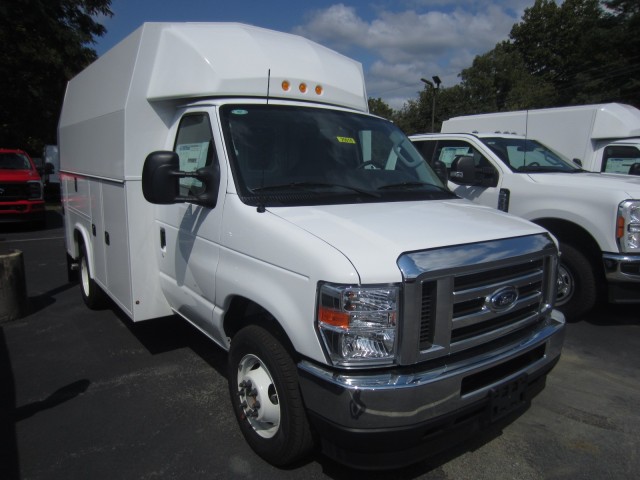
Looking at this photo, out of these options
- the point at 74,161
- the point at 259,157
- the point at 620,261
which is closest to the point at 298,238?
the point at 259,157

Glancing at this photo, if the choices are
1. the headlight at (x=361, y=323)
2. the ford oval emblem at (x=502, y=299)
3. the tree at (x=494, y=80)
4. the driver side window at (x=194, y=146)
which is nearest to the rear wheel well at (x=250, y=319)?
the headlight at (x=361, y=323)

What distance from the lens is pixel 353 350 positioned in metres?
2.31

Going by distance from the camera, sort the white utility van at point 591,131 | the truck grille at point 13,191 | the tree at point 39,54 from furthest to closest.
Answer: the tree at point 39,54 → the truck grille at point 13,191 → the white utility van at point 591,131

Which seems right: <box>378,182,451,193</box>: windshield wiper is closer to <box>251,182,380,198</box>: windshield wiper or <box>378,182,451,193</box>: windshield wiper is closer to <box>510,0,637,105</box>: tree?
<box>251,182,380,198</box>: windshield wiper

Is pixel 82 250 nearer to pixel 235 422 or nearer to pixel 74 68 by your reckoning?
pixel 235 422

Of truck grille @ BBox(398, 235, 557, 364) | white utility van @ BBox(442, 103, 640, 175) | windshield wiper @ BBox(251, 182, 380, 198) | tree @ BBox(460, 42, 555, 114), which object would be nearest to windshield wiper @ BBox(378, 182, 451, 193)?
windshield wiper @ BBox(251, 182, 380, 198)

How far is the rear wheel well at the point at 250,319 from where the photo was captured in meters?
2.75

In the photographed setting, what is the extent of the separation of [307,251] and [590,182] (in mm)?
4353

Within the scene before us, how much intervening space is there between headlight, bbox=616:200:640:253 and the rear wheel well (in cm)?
393

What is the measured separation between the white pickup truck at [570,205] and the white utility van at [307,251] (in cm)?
170

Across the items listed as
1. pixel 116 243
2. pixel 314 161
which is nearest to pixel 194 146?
pixel 314 161

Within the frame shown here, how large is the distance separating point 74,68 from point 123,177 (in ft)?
65.9

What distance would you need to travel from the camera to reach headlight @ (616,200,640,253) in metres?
4.86

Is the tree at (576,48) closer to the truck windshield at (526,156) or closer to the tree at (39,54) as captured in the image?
the truck windshield at (526,156)
